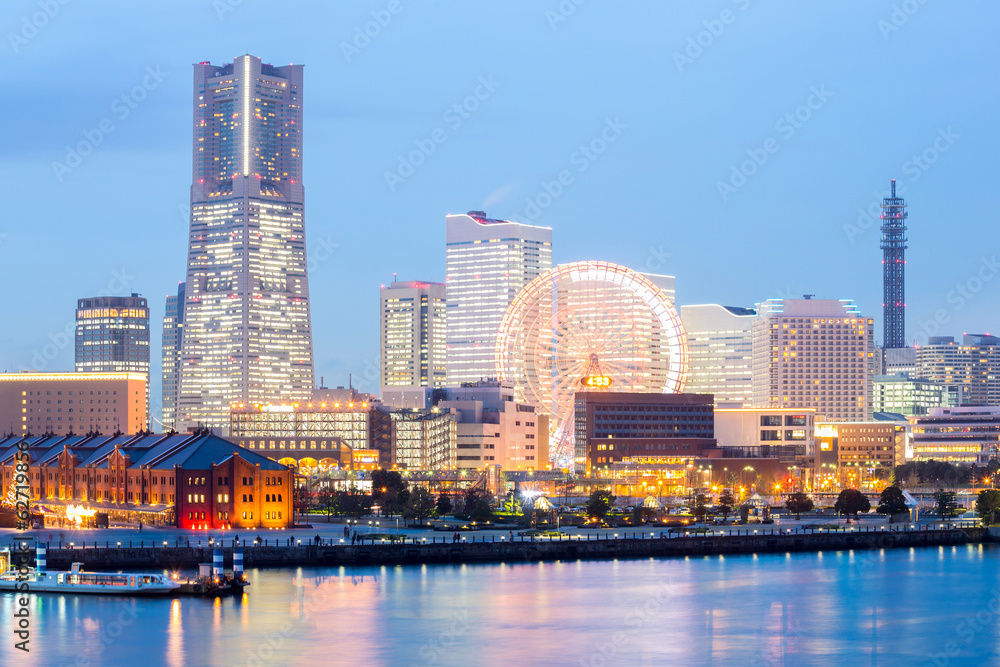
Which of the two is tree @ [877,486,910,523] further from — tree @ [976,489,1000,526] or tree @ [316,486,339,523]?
tree @ [316,486,339,523]

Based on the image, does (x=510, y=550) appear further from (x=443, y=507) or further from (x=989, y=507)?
(x=989, y=507)

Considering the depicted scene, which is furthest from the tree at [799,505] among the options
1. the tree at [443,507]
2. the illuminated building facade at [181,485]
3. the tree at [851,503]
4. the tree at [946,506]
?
the illuminated building facade at [181,485]

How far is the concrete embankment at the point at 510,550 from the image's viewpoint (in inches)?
4333

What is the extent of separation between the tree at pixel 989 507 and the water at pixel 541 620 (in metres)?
36.1

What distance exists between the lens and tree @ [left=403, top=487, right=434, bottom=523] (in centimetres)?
15211

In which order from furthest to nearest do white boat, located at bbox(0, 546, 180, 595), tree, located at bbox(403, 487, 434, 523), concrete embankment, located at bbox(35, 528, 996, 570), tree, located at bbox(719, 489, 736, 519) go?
tree, located at bbox(719, 489, 736, 519) → tree, located at bbox(403, 487, 434, 523) → concrete embankment, located at bbox(35, 528, 996, 570) → white boat, located at bbox(0, 546, 180, 595)

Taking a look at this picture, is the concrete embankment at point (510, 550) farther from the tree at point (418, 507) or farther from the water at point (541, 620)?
the tree at point (418, 507)

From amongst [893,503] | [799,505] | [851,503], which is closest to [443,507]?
[799,505]

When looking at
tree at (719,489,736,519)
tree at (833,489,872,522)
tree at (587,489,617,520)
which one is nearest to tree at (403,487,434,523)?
tree at (587,489,617,520)

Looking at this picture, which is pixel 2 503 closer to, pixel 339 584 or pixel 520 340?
pixel 339 584

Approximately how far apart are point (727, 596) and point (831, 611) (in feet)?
25.9

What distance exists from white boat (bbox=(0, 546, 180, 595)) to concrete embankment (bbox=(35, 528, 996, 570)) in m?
5.28

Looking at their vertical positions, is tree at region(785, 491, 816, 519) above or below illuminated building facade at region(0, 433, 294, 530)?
below

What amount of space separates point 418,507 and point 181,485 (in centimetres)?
2909
